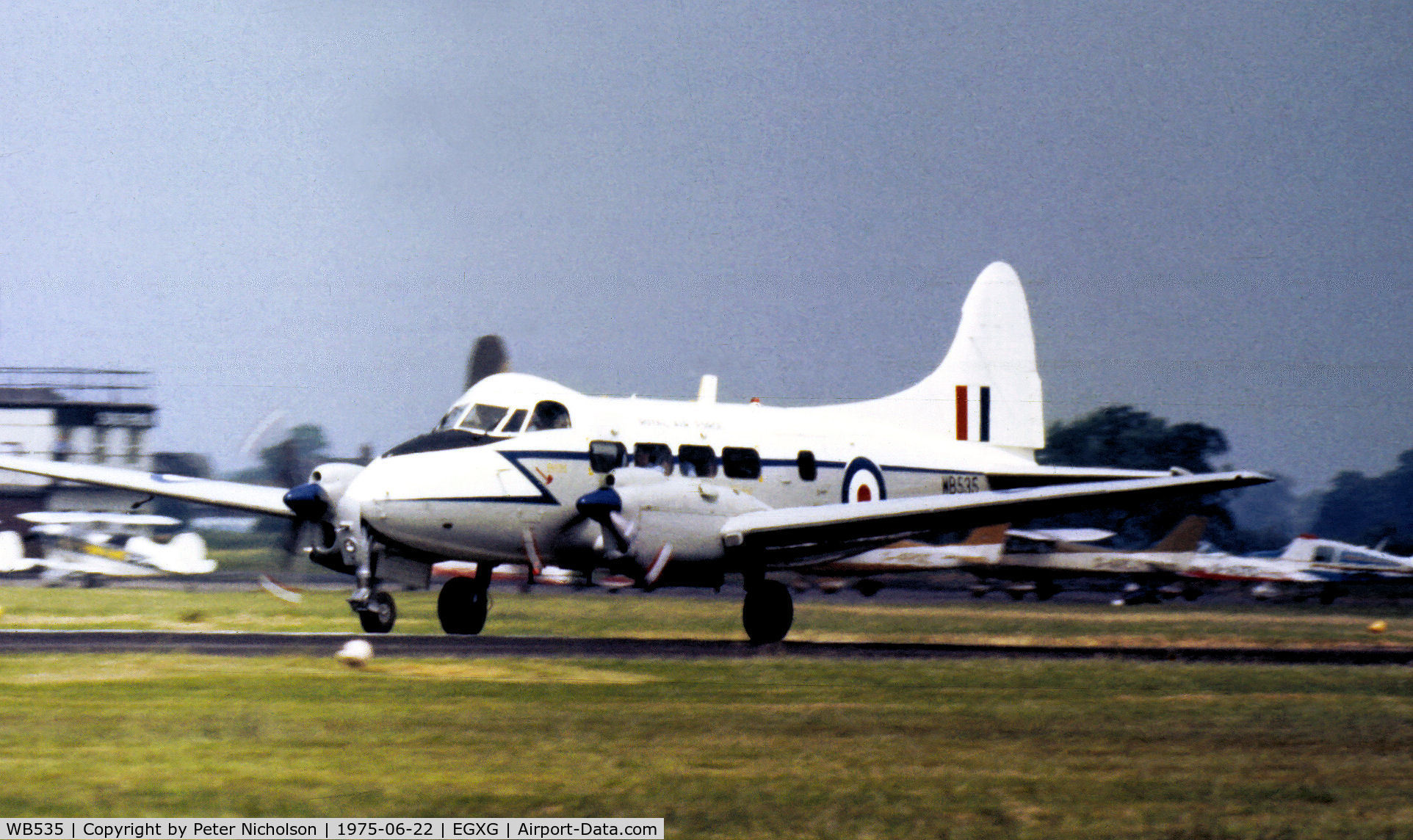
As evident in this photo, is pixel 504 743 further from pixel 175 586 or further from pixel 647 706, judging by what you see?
pixel 175 586

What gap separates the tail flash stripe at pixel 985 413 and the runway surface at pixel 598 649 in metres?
5.53

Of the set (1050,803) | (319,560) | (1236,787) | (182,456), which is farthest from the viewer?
(182,456)

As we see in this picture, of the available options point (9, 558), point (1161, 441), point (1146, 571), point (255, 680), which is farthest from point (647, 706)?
point (1161, 441)

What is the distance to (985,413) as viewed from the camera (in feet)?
89.7

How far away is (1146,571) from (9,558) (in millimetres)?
31835

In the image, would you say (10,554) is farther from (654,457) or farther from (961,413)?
(961,413)

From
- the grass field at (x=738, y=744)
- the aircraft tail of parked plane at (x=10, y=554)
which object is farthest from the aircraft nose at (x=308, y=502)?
the aircraft tail of parked plane at (x=10, y=554)

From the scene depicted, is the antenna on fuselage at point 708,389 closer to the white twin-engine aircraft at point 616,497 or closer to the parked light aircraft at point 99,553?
the white twin-engine aircraft at point 616,497

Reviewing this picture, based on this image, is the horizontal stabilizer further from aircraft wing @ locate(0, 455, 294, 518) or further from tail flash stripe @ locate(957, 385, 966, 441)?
aircraft wing @ locate(0, 455, 294, 518)

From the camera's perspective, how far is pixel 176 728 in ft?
38.2

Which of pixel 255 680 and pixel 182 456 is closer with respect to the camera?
pixel 255 680

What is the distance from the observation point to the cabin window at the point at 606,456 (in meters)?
21.4

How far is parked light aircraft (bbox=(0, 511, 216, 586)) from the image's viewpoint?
4256 centimetres

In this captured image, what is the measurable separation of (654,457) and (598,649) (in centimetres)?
360
